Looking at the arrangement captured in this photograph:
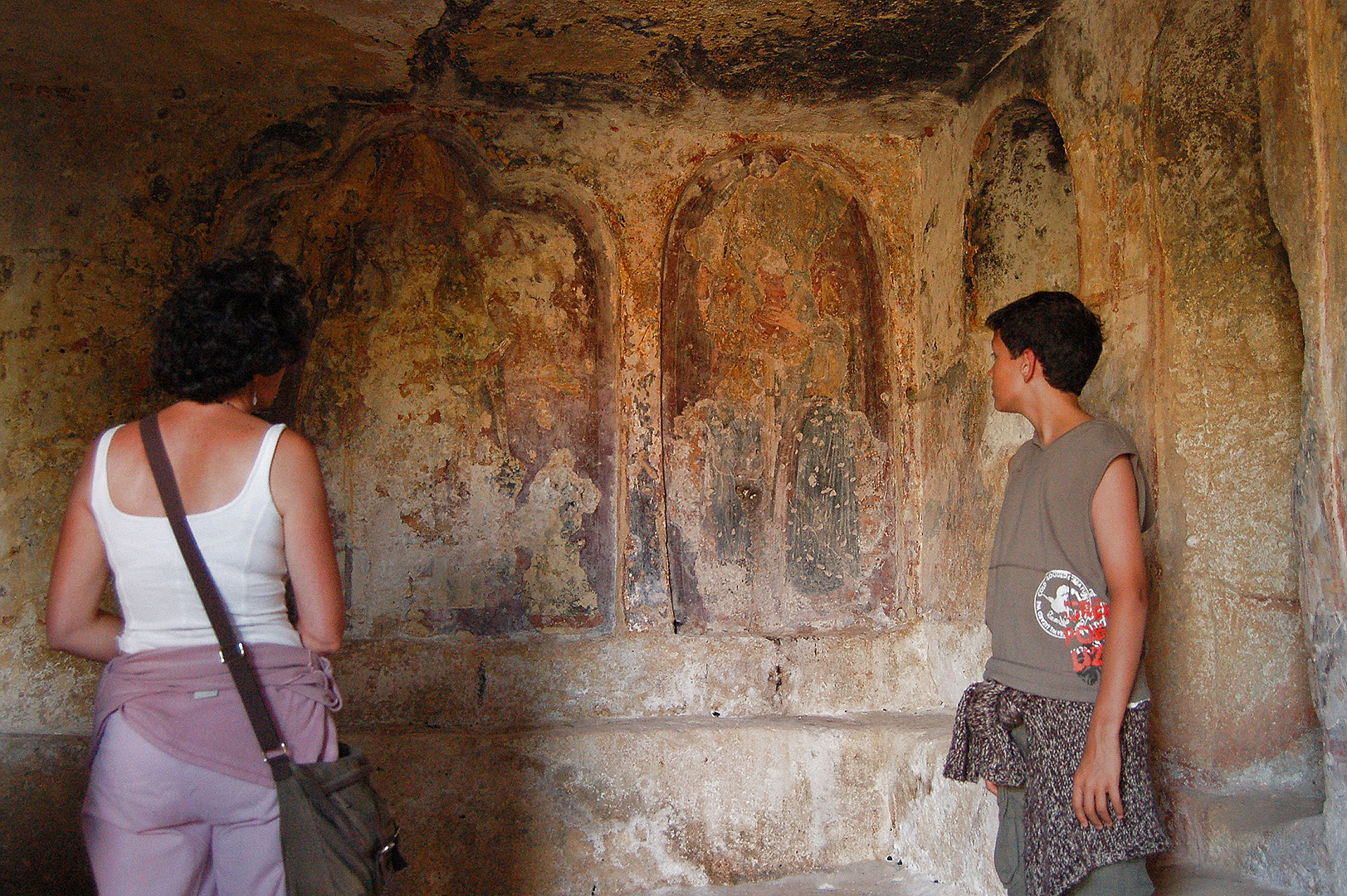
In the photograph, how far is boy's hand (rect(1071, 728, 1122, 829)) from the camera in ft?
5.18

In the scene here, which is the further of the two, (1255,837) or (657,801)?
(657,801)

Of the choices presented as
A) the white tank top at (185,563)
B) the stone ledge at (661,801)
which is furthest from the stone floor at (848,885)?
the white tank top at (185,563)

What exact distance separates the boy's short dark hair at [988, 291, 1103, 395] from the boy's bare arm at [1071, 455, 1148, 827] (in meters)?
0.25

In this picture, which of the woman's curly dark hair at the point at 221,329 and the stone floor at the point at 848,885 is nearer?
the woman's curly dark hair at the point at 221,329

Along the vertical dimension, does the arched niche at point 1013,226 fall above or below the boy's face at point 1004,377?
above

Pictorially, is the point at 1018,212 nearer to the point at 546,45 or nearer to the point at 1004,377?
the point at 1004,377

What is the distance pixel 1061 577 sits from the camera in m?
1.69

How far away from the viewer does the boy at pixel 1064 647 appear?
160 centimetres

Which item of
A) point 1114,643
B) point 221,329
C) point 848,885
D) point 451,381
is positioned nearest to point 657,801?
point 848,885

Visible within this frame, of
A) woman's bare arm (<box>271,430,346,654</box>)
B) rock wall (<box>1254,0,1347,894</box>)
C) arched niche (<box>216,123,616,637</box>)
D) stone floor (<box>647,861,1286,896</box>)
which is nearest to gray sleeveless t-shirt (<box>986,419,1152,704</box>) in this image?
rock wall (<box>1254,0,1347,894</box>)

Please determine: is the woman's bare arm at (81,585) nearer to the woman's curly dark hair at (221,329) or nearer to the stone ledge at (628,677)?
the woman's curly dark hair at (221,329)

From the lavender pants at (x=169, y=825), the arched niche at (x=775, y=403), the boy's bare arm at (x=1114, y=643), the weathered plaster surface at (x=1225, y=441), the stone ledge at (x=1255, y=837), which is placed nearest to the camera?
the lavender pants at (x=169, y=825)

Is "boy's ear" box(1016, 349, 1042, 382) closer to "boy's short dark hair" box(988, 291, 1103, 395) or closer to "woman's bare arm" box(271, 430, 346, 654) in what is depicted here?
"boy's short dark hair" box(988, 291, 1103, 395)

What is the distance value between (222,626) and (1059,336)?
5.20 feet
